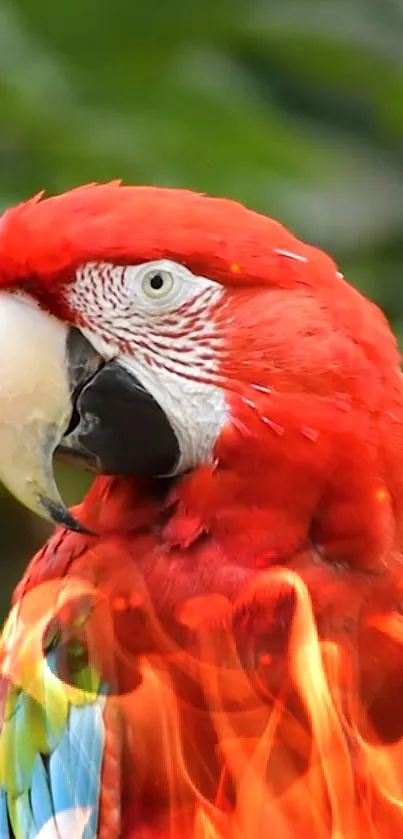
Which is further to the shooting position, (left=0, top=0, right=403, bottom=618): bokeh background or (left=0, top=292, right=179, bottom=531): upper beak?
(left=0, top=0, right=403, bottom=618): bokeh background

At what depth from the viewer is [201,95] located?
0.89 m

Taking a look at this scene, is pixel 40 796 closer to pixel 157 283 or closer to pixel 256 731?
pixel 256 731

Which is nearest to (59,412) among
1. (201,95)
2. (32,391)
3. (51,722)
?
(32,391)

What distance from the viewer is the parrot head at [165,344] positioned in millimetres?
577

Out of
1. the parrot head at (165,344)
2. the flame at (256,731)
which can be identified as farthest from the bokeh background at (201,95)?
the flame at (256,731)

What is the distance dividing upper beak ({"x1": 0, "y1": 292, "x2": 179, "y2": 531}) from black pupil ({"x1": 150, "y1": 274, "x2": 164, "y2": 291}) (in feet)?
0.15

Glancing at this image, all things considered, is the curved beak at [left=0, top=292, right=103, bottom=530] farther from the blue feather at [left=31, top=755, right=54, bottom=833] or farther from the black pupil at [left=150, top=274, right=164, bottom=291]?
the blue feather at [left=31, top=755, right=54, bottom=833]

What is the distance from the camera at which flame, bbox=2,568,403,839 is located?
0.60 m

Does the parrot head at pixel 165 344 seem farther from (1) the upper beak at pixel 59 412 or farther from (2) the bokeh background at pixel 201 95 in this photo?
(2) the bokeh background at pixel 201 95

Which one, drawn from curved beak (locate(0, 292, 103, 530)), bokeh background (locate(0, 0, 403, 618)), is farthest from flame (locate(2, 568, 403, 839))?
bokeh background (locate(0, 0, 403, 618))

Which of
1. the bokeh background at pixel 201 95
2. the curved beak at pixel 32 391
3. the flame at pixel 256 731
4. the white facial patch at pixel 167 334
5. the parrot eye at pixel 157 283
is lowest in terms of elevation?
the flame at pixel 256 731

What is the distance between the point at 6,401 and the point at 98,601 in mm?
145

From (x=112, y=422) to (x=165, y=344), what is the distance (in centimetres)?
5

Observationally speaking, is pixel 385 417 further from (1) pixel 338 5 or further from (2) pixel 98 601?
(1) pixel 338 5
